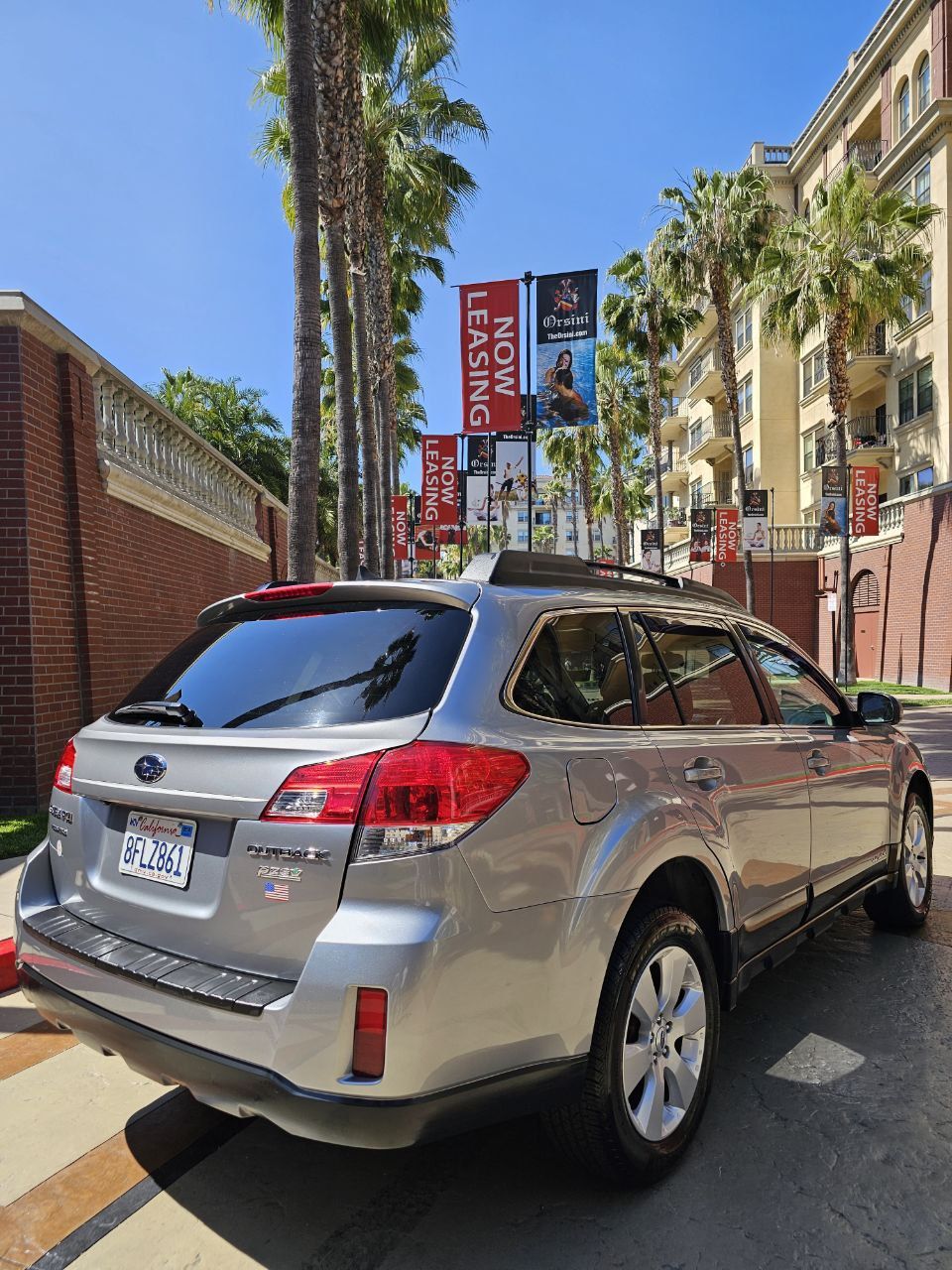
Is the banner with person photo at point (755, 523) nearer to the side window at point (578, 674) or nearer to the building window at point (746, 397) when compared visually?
the building window at point (746, 397)

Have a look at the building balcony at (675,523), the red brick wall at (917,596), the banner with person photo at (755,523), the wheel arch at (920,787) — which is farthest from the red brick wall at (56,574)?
the building balcony at (675,523)

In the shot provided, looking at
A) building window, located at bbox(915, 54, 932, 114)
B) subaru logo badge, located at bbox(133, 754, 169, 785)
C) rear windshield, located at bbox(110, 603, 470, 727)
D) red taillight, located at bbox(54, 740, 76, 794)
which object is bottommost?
red taillight, located at bbox(54, 740, 76, 794)

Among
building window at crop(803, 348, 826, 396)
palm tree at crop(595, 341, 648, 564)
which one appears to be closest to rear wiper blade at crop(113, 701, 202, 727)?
building window at crop(803, 348, 826, 396)

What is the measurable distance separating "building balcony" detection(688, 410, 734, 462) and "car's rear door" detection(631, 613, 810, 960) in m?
42.7

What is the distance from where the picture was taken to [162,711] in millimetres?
2807

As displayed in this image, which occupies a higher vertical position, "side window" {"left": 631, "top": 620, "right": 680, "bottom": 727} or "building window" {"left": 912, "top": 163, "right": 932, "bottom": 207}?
"building window" {"left": 912, "top": 163, "right": 932, "bottom": 207}

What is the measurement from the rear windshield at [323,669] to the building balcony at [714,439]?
144ft

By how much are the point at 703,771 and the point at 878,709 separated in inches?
74.2

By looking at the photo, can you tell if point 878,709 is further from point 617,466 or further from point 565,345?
point 617,466

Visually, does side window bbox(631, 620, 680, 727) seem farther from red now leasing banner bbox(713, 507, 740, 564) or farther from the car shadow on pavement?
red now leasing banner bbox(713, 507, 740, 564)

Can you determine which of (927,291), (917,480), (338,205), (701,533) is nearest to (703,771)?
(338,205)

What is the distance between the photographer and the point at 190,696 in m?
2.83

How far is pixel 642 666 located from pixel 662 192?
30.6m

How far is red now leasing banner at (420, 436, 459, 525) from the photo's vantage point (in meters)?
23.1
